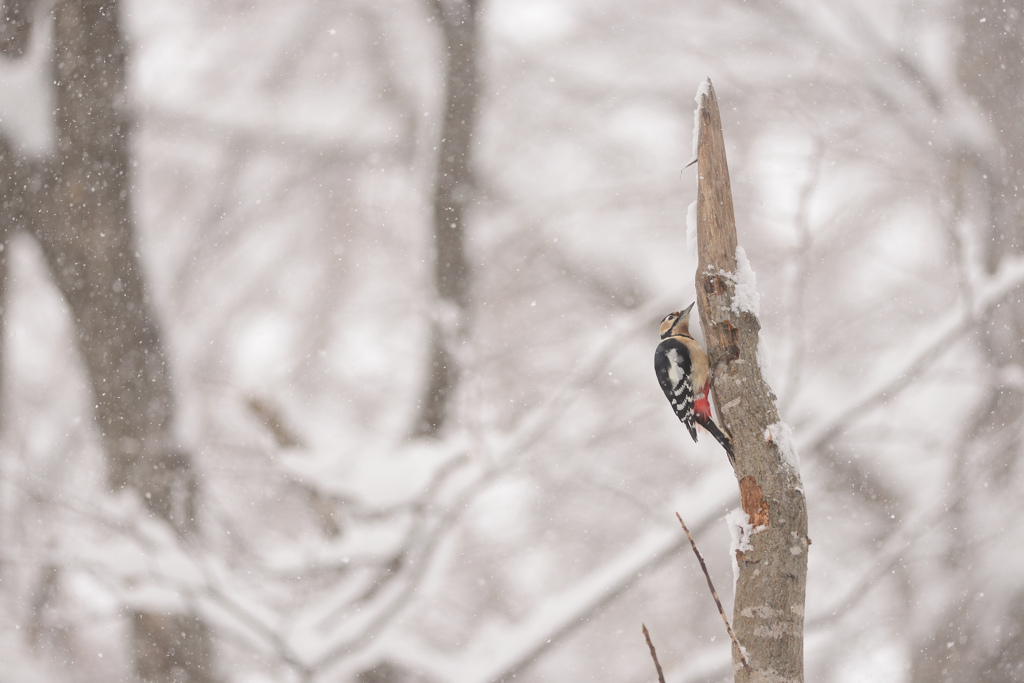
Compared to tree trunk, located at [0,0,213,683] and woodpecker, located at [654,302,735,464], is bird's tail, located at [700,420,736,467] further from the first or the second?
tree trunk, located at [0,0,213,683]

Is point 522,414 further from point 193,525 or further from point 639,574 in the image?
point 193,525

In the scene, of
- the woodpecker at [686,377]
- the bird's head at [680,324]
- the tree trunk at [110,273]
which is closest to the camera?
the woodpecker at [686,377]

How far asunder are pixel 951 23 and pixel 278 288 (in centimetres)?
191

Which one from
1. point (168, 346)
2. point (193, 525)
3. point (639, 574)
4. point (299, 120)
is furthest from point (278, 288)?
point (639, 574)

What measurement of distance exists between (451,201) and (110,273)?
852 mm

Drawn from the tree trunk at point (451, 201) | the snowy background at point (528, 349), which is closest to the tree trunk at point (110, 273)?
the snowy background at point (528, 349)

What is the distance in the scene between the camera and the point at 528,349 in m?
1.50

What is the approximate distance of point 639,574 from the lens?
59.7 inches

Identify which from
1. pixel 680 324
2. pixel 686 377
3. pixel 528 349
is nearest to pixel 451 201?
pixel 528 349

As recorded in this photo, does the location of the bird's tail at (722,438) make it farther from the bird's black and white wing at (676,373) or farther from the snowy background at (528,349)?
the snowy background at (528,349)

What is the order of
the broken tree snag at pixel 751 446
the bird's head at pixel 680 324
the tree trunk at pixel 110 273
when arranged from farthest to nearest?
the tree trunk at pixel 110 273, the bird's head at pixel 680 324, the broken tree snag at pixel 751 446

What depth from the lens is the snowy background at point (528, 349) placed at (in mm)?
1477

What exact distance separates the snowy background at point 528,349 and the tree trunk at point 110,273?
5 cm

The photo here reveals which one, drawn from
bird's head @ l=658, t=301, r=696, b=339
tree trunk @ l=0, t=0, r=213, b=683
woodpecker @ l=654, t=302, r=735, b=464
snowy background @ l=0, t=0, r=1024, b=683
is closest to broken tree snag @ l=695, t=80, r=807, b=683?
woodpecker @ l=654, t=302, r=735, b=464
